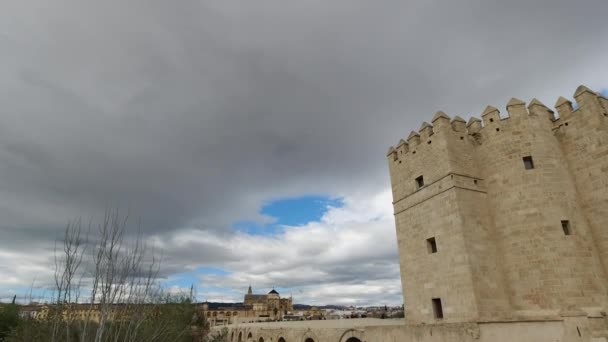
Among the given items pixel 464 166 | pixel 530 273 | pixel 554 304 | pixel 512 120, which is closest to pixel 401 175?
pixel 464 166

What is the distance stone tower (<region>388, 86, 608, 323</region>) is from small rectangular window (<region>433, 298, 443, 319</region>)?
38 millimetres

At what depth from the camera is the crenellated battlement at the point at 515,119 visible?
13.3 meters

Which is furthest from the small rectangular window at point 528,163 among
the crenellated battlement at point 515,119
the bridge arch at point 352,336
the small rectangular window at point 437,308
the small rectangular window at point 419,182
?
the bridge arch at point 352,336

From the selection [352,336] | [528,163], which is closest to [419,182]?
[528,163]

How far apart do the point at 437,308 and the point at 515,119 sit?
28.4 feet

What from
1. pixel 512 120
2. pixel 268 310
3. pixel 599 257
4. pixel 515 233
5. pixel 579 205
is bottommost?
pixel 268 310

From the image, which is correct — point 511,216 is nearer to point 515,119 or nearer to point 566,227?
point 566,227

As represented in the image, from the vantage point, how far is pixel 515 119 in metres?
14.2

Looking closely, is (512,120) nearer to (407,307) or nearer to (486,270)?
(486,270)

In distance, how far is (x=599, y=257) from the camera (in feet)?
40.8

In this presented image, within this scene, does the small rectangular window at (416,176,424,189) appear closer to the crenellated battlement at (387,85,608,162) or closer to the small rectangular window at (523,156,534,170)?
the crenellated battlement at (387,85,608,162)

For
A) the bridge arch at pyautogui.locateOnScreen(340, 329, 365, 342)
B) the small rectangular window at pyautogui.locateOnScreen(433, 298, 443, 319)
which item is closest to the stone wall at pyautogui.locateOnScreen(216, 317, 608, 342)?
the bridge arch at pyautogui.locateOnScreen(340, 329, 365, 342)

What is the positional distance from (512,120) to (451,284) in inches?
295

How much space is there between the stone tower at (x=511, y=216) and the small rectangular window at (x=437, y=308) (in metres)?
0.04
